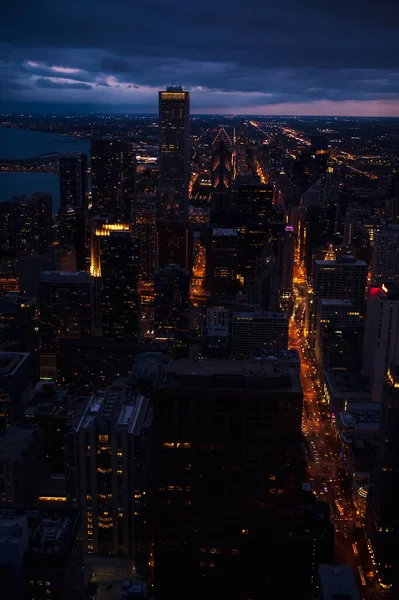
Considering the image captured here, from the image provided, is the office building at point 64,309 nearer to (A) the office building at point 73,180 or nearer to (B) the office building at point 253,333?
(B) the office building at point 253,333

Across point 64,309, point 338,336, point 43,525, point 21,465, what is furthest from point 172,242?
point 43,525

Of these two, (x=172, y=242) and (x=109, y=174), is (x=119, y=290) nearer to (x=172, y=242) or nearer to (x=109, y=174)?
(x=172, y=242)

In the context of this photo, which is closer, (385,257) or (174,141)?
(385,257)

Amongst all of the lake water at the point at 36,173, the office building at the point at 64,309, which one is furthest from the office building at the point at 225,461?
the lake water at the point at 36,173

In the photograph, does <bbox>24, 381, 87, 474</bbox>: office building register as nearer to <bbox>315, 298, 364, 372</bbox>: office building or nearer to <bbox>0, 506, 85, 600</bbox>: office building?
<bbox>0, 506, 85, 600</bbox>: office building

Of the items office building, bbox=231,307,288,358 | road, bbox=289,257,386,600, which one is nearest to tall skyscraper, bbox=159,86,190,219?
office building, bbox=231,307,288,358
